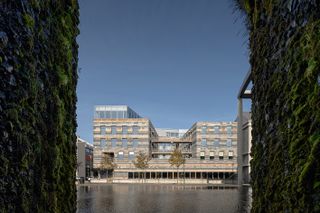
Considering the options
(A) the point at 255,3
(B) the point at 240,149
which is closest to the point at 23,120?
(A) the point at 255,3

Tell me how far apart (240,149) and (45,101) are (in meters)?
29.4

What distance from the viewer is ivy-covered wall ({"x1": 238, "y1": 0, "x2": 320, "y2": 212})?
1987 millimetres

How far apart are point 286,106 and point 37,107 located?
259 centimetres

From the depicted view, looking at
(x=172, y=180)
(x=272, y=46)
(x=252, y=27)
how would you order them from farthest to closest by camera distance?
1. (x=172, y=180)
2. (x=252, y=27)
3. (x=272, y=46)

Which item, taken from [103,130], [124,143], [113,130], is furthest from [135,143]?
[103,130]

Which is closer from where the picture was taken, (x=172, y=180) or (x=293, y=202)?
(x=293, y=202)

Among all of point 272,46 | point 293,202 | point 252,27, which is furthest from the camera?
point 252,27

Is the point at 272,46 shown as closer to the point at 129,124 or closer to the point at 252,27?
the point at 252,27

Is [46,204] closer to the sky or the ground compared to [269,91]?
closer to the ground

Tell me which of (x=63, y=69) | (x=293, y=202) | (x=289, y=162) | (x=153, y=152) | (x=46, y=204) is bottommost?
(x=153, y=152)

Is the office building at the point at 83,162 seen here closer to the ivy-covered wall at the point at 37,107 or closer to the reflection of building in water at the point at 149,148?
the reflection of building in water at the point at 149,148

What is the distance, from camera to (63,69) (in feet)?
11.3

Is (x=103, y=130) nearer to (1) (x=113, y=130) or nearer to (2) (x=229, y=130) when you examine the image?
(1) (x=113, y=130)

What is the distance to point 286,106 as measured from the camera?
250 cm
